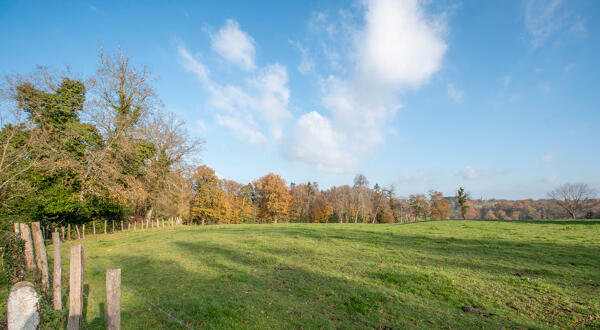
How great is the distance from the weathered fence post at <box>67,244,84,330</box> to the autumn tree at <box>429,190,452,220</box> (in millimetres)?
85797

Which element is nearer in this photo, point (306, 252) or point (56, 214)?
point (306, 252)

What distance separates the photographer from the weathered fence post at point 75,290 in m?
5.25

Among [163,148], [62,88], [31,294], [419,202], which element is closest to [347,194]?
[419,202]

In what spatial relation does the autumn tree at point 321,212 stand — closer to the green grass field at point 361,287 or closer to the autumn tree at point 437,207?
the autumn tree at point 437,207

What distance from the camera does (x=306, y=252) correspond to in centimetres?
1363

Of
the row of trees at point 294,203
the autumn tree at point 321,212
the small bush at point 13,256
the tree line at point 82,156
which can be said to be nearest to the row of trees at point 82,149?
the tree line at point 82,156

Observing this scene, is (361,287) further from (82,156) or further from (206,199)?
(206,199)

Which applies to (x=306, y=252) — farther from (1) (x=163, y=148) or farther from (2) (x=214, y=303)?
(1) (x=163, y=148)

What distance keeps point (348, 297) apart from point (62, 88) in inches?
1296

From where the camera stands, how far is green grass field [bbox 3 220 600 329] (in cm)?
633

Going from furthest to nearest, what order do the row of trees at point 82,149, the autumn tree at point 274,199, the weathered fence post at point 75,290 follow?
the autumn tree at point 274,199 → the row of trees at point 82,149 → the weathered fence post at point 75,290

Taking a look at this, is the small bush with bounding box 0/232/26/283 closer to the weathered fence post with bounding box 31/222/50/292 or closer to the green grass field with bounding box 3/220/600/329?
the weathered fence post with bounding box 31/222/50/292

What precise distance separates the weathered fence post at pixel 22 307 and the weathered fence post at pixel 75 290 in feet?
2.40

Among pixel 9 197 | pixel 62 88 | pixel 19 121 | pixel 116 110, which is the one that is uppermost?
pixel 62 88
